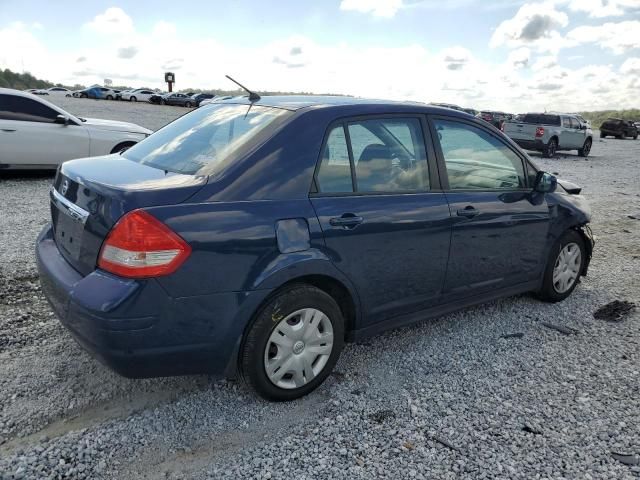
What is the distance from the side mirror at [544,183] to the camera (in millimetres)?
4238

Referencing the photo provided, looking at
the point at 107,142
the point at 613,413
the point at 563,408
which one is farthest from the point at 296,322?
the point at 107,142

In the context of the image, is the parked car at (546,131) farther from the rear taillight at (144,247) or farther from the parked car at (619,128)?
the parked car at (619,128)

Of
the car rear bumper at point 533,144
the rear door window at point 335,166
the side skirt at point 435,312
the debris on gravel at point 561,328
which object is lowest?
the debris on gravel at point 561,328

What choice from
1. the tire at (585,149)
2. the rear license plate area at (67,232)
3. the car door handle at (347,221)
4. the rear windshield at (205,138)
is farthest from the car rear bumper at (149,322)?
the tire at (585,149)

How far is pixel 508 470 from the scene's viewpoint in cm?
258

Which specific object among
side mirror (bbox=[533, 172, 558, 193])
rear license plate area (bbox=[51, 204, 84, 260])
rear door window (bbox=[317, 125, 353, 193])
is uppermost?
rear door window (bbox=[317, 125, 353, 193])

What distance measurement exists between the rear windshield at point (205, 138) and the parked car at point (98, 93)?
54977 mm

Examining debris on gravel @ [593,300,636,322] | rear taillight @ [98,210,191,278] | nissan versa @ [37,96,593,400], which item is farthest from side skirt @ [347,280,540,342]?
rear taillight @ [98,210,191,278]

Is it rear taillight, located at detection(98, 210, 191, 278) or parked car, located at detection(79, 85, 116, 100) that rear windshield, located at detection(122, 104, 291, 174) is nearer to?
rear taillight, located at detection(98, 210, 191, 278)

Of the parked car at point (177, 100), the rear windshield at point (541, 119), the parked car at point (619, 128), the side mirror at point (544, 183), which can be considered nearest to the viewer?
the side mirror at point (544, 183)

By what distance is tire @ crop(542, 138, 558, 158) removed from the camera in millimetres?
19422

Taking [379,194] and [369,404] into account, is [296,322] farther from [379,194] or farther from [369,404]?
[379,194]

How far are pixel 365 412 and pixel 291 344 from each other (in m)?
0.59

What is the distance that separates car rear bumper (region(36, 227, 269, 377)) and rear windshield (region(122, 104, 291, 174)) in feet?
2.41
